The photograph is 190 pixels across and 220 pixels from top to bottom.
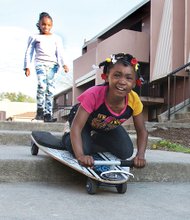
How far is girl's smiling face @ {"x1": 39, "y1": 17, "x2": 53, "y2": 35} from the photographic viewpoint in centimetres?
569

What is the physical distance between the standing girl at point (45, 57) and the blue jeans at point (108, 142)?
3027mm

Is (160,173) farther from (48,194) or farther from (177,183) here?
(48,194)

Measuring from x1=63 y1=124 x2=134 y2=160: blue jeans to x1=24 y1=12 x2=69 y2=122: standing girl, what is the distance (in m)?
3.03

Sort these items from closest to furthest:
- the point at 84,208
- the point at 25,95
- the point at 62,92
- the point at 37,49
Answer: the point at 84,208
the point at 37,49
the point at 62,92
the point at 25,95

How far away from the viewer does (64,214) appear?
208 centimetres

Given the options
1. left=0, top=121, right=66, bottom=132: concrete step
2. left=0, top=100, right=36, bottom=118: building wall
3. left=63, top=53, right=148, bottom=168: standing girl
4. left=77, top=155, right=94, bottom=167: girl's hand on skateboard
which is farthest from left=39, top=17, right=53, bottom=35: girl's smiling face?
left=0, top=100, right=36, bottom=118: building wall

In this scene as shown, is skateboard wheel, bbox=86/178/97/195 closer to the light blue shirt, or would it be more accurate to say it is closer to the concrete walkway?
the concrete walkway

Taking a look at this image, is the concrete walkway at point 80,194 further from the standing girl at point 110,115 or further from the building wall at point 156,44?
the building wall at point 156,44

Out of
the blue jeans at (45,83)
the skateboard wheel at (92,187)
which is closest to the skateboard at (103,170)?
the skateboard wheel at (92,187)

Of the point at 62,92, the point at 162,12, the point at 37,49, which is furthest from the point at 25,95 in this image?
the point at 37,49

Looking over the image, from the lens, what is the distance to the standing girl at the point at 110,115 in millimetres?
2680

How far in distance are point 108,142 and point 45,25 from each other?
3296 mm

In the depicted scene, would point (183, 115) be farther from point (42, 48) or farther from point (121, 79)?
point (121, 79)

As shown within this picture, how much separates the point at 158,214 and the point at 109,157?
2.57 ft
